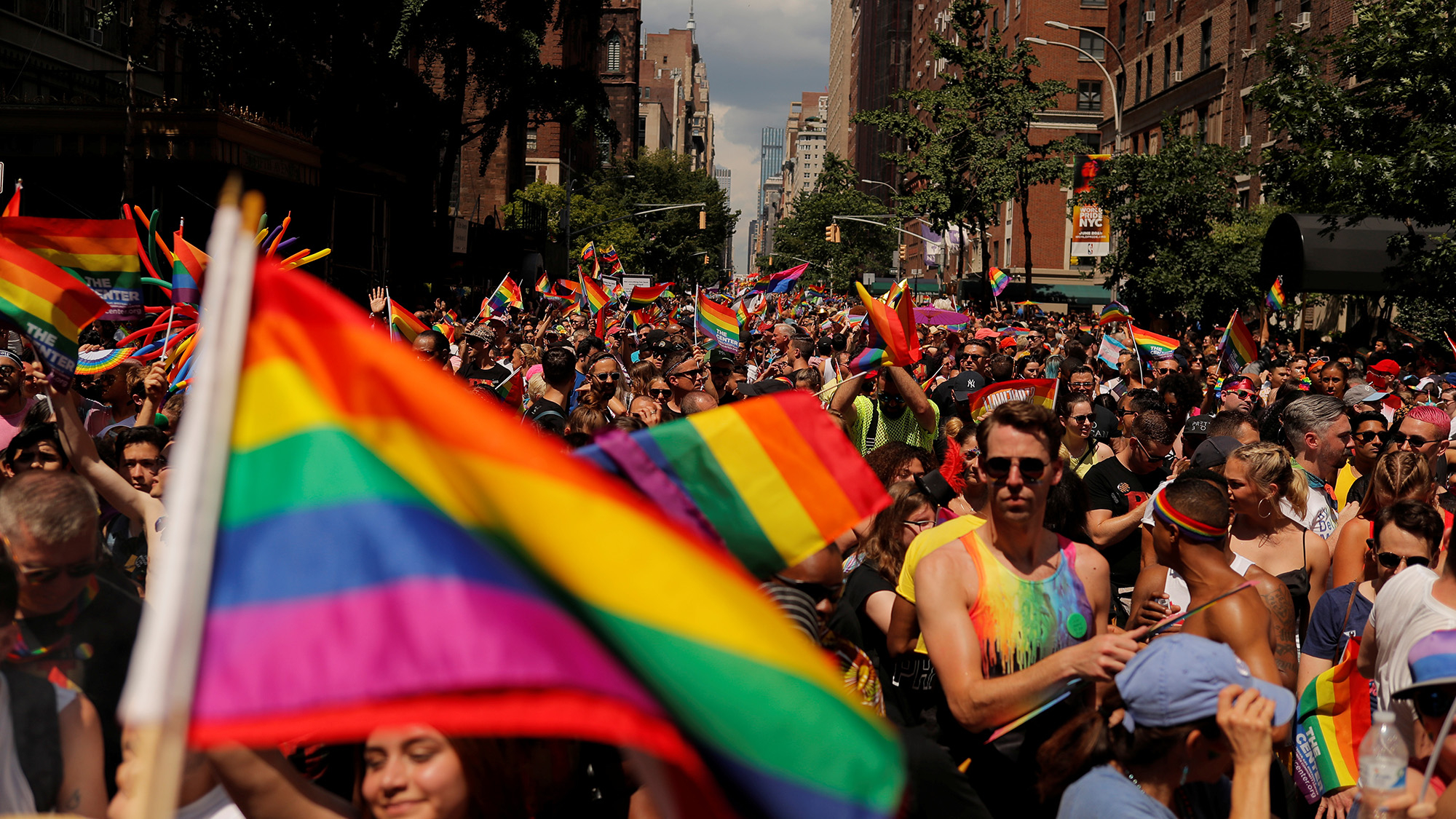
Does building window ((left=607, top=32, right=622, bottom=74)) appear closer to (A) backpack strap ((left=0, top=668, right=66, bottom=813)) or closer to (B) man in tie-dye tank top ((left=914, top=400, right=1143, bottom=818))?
(B) man in tie-dye tank top ((left=914, top=400, right=1143, bottom=818))

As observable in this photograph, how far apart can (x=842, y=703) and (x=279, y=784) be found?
120cm

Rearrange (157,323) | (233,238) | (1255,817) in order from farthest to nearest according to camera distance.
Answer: (157,323) → (1255,817) → (233,238)

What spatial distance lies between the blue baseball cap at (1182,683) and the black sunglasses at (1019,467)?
913 millimetres

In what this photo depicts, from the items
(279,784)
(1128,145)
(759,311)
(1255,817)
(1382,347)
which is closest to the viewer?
(279,784)

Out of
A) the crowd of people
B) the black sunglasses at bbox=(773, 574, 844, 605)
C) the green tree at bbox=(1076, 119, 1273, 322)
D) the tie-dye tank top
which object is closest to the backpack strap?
the crowd of people

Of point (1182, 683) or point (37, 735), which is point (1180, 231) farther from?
point (37, 735)

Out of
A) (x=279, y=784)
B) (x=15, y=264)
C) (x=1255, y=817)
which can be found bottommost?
(x=1255, y=817)

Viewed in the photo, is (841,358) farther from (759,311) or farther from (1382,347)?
(759,311)

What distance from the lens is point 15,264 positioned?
188 inches

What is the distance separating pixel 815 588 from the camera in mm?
3789

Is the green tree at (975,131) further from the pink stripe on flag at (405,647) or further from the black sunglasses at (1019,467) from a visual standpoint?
the pink stripe on flag at (405,647)

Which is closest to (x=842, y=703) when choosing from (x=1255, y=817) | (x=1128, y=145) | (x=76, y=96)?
(x=1255, y=817)

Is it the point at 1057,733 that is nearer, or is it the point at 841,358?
the point at 1057,733

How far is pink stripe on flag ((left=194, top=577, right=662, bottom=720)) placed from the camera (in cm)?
182
